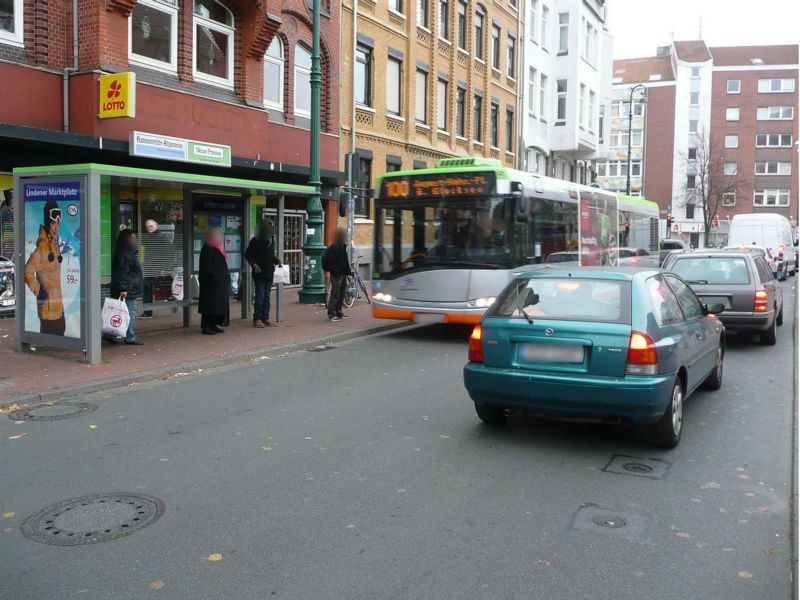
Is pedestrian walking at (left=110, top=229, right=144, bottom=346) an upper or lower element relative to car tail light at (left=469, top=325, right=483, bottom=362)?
upper

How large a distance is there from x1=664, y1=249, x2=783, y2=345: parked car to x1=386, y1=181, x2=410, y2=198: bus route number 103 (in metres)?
4.69

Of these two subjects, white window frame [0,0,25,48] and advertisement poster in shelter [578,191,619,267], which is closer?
white window frame [0,0,25,48]

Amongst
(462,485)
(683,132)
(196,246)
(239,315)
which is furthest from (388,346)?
(683,132)

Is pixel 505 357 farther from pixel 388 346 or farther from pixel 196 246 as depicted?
pixel 196 246

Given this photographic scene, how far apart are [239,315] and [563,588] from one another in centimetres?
1281

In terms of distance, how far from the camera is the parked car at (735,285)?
40.4ft

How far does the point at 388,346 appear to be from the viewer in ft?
41.9

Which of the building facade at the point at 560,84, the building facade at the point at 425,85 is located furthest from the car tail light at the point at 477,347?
the building facade at the point at 560,84

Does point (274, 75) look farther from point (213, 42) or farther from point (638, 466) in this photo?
point (638, 466)

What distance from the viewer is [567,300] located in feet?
22.2

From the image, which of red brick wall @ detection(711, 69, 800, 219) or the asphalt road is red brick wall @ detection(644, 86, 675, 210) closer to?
red brick wall @ detection(711, 69, 800, 219)

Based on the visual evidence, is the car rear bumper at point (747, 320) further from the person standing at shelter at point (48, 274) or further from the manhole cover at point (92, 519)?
the manhole cover at point (92, 519)

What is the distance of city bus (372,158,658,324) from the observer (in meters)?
13.1

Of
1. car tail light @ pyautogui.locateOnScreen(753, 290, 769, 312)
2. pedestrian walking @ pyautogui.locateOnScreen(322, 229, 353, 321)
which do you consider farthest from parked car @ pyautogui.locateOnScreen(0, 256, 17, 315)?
car tail light @ pyautogui.locateOnScreen(753, 290, 769, 312)
